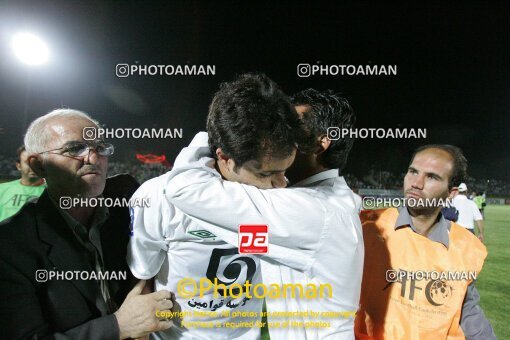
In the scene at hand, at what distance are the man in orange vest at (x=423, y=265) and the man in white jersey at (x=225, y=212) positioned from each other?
14.8 inches

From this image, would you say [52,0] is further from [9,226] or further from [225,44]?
[9,226]

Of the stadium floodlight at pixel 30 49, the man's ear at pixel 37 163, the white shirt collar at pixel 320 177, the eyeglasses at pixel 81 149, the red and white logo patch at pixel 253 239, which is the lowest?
the red and white logo patch at pixel 253 239

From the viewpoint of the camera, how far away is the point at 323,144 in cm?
→ 108

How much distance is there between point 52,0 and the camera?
1483mm

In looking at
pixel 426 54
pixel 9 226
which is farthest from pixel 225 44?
pixel 9 226

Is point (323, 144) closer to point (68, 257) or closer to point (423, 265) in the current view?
point (423, 265)

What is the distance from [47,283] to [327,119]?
90cm

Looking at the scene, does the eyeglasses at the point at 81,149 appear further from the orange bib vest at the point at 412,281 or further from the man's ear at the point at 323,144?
the orange bib vest at the point at 412,281

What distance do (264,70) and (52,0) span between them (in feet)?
2.92

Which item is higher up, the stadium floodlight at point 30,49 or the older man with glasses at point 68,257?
the stadium floodlight at point 30,49

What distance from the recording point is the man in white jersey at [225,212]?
93cm

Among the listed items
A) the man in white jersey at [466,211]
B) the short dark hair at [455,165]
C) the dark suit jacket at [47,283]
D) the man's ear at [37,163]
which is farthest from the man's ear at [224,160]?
the man in white jersey at [466,211]

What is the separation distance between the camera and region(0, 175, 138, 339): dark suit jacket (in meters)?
0.96

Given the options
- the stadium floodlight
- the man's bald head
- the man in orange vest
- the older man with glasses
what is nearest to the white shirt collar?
the man in orange vest
